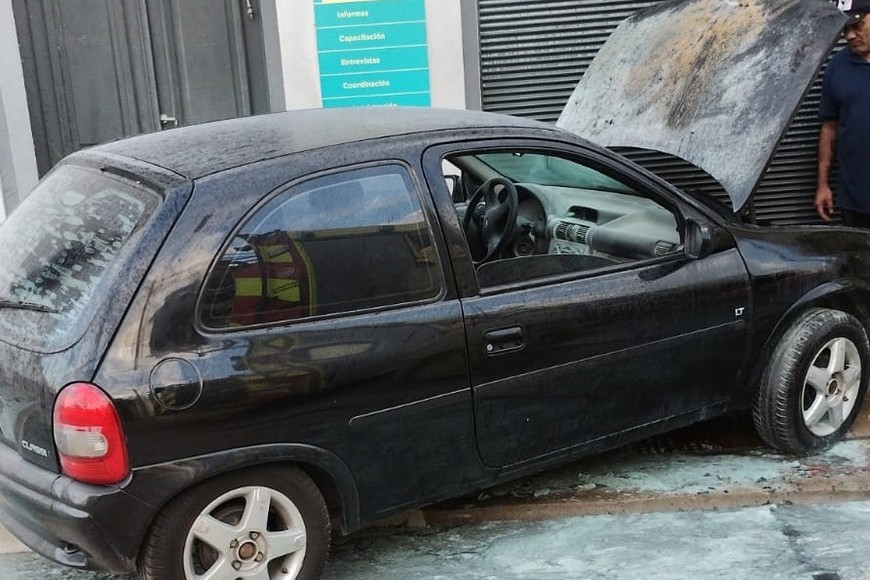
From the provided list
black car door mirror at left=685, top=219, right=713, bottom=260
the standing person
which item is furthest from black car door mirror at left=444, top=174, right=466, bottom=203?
the standing person

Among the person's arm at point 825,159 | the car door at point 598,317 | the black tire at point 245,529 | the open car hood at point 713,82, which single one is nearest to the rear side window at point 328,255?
the car door at point 598,317

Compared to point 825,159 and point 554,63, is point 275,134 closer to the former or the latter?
point 825,159

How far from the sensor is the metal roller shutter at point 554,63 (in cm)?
701

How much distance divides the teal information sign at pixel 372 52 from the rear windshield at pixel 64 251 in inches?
146

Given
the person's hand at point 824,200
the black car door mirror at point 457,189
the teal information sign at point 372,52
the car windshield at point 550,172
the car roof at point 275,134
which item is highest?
the teal information sign at point 372,52

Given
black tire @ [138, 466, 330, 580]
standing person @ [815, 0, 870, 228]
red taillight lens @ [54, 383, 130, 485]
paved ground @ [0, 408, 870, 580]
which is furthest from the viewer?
standing person @ [815, 0, 870, 228]

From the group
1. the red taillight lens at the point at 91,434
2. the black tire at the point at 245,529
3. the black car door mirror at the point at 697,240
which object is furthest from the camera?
the black car door mirror at the point at 697,240

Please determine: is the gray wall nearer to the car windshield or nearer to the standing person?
the car windshield

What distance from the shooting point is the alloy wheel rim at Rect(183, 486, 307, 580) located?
3.00 meters

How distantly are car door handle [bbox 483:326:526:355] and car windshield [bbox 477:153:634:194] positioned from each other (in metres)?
0.83

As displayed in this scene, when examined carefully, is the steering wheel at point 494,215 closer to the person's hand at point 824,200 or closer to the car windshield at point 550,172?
the car windshield at point 550,172

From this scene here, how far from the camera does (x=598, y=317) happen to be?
3.64 metres

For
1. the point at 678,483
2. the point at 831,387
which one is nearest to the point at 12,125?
the point at 678,483

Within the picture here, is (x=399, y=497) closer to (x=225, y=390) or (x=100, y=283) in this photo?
(x=225, y=390)
